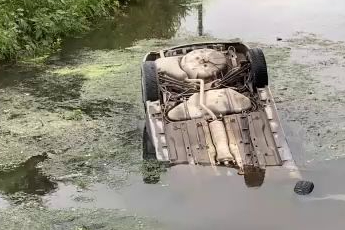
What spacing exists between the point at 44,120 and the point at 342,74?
5161 millimetres

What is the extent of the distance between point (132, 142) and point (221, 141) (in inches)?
61.0

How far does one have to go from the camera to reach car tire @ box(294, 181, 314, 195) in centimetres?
696

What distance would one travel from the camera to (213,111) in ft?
27.2

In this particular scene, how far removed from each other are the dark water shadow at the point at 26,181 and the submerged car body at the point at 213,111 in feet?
4.58

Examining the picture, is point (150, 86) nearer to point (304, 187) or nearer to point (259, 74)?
point (259, 74)

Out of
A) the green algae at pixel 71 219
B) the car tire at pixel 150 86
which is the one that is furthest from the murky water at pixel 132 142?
the car tire at pixel 150 86

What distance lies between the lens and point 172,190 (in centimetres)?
737

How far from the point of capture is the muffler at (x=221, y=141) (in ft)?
24.8

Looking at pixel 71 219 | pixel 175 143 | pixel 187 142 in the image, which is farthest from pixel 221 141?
pixel 71 219

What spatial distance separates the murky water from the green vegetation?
0.44m

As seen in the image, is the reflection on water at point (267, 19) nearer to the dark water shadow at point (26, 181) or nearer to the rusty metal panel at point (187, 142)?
the rusty metal panel at point (187, 142)

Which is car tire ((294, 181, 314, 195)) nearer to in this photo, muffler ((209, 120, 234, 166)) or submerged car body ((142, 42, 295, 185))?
submerged car body ((142, 42, 295, 185))

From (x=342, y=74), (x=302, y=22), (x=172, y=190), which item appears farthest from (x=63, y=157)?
(x=302, y=22)

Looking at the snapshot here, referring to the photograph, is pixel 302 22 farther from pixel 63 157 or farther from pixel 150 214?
pixel 150 214
